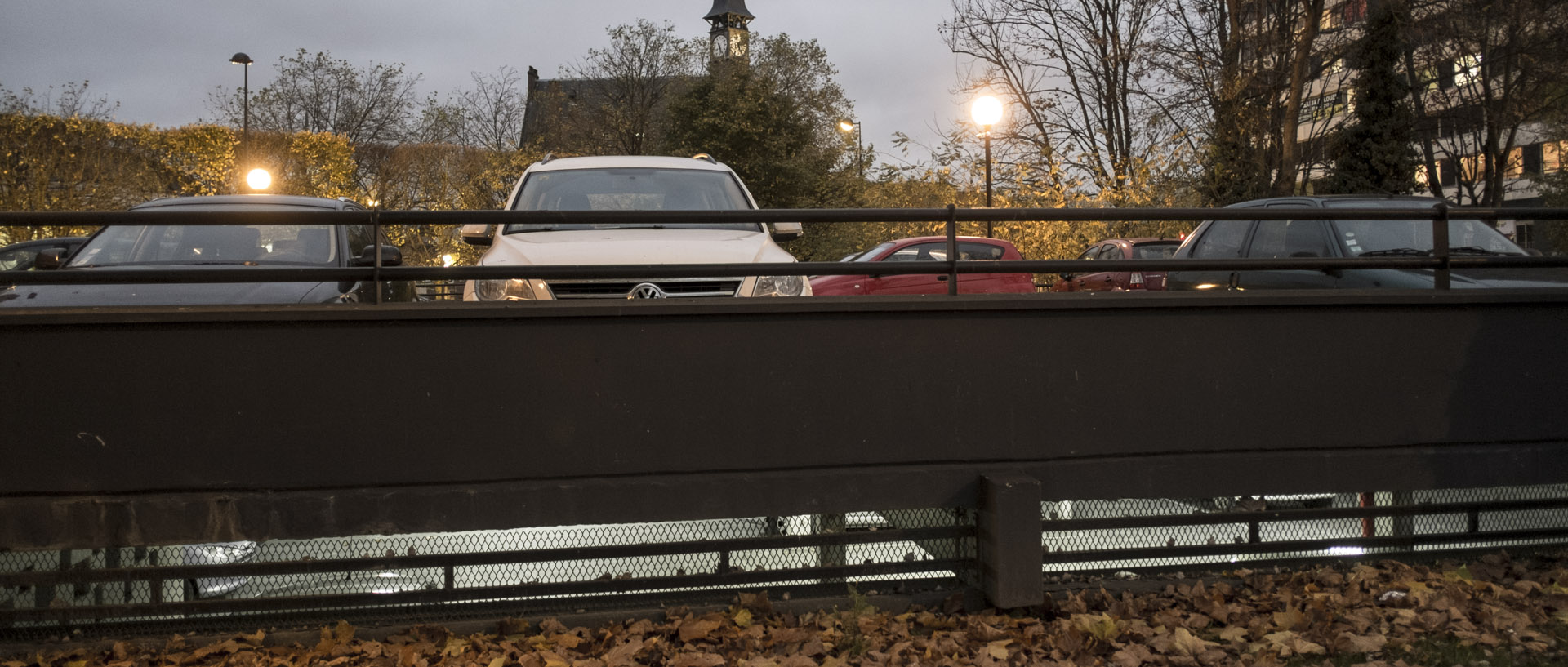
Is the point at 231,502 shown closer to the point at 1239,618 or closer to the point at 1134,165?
the point at 1239,618

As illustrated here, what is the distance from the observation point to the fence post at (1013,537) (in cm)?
498

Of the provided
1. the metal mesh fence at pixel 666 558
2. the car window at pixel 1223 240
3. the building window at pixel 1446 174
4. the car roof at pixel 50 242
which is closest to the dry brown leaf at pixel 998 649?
the metal mesh fence at pixel 666 558

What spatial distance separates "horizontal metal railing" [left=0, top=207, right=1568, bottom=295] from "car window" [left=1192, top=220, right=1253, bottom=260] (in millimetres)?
5141

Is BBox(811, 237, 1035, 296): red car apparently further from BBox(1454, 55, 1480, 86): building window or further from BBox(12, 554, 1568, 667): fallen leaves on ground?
BBox(1454, 55, 1480, 86): building window

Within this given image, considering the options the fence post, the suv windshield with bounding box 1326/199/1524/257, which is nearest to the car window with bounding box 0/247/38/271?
the fence post

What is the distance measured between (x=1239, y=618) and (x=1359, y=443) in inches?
42.1

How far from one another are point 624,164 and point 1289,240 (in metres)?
6.39

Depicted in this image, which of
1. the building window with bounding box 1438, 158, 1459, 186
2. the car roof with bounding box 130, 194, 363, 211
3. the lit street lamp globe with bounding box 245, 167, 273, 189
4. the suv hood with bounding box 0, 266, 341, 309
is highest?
the building window with bounding box 1438, 158, 1459, 186

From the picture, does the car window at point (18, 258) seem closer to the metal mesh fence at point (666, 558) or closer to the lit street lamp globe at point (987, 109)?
the metal mesh fence at point (666, 558)

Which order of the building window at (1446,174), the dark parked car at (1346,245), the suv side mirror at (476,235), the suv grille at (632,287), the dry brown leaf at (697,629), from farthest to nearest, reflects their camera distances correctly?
1. the building window at (1446,174)
2. the dark parked car at (1346,245)
3. the suv side mirror at (476,235)
4. the suv grille at (632,287)
5. the dry brown leaf at (697,629)

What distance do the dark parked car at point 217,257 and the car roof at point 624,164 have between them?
1360 millimetres

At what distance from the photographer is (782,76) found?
54.7 m

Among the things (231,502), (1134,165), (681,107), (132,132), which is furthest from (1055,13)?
(231,502)

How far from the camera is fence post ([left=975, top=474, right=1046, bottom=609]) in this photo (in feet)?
16.4
